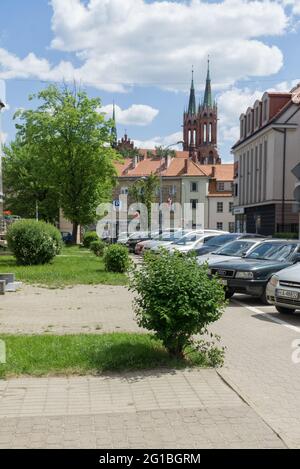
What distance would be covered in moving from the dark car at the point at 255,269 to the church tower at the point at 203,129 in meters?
117

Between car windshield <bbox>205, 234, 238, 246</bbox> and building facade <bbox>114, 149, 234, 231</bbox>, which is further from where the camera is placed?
building facade <bbox>114, 149, 234, 231</bbox>

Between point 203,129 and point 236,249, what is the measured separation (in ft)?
402

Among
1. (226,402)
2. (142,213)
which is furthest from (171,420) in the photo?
(142,213)

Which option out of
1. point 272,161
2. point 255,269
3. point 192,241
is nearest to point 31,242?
point 192,241

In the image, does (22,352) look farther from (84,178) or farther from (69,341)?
(84,178)

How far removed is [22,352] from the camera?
6773mm

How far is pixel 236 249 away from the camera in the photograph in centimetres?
1586

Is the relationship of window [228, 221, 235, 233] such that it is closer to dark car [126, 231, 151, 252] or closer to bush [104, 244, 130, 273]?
dark car [126, 231, 151, 252]

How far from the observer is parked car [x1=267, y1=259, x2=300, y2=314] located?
1003 centimetres

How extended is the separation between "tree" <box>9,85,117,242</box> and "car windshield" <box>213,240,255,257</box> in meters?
24.2

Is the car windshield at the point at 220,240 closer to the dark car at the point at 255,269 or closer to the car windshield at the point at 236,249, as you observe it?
the car windshield at the point at 236,249

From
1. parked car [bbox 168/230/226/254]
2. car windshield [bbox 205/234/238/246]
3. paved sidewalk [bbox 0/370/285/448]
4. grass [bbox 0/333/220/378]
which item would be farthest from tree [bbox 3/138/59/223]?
paved sidewalk [bbox 0/370/285/448]

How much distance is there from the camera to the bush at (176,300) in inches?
246

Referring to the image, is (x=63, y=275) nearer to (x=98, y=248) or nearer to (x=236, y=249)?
(x=236, y=249)
